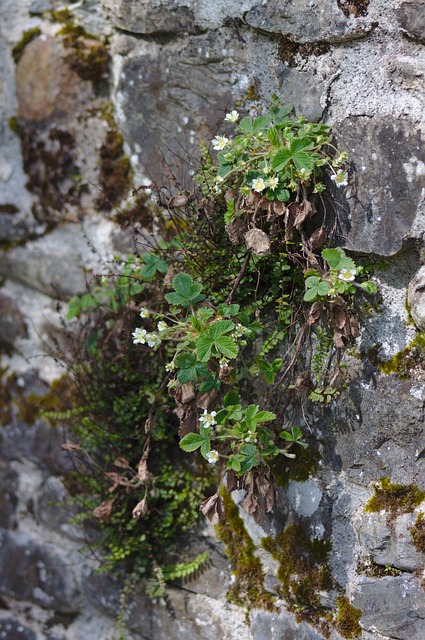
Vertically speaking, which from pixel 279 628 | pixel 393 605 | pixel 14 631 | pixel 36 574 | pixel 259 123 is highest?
pixel 259 123

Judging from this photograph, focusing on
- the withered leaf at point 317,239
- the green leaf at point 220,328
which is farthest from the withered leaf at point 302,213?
the green leaf at point 220,328

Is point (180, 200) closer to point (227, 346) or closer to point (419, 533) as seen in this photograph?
point (227, 346)

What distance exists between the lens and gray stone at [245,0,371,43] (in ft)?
5.11

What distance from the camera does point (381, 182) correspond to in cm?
154

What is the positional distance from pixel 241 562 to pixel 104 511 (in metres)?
0.42

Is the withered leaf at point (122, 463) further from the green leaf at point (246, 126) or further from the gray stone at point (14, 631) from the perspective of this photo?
the green leaf at point (246, 126)

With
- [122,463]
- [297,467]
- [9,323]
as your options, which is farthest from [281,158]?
[9,323]

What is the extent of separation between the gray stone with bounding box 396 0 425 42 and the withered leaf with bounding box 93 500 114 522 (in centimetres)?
145

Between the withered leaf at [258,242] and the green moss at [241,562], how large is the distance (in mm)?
754

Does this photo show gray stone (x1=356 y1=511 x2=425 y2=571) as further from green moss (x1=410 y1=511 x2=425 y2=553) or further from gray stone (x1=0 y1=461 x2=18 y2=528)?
gray stone (x1=0 y1=461 x2=18 y2=528)

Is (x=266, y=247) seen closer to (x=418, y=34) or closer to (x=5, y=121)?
(x=418, y=34)

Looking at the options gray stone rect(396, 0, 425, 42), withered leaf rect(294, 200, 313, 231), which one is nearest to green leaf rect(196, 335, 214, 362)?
withered leaf rect(294, 200, 313, 231)

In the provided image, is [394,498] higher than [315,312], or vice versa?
[315,312]

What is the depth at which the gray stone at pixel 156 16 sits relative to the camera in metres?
1.88
